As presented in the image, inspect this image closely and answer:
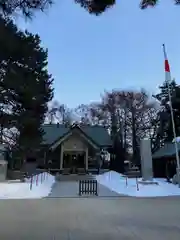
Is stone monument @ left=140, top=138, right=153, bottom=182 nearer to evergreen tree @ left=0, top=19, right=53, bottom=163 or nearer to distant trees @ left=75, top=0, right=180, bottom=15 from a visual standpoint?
evergreen tree @ left=0, top=19, right=53, bottom=163

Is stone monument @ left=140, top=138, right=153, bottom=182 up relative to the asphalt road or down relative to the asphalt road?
up

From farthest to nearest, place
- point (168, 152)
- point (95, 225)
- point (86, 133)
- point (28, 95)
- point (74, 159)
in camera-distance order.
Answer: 1. point (86, 133)
2. point (74, 159)
3. point (168, 152)
4. point (28, 95)
5. point (95, 225)

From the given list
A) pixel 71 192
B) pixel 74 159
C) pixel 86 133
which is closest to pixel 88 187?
pixel 71 192

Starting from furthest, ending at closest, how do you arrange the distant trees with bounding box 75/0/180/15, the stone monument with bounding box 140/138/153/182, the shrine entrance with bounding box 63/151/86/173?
the shrine entrance with bounding box 63/151/86/173 → the stone monument with bounding box 140/138/153/182 → the distant trees with bounding box 75/0/180/15

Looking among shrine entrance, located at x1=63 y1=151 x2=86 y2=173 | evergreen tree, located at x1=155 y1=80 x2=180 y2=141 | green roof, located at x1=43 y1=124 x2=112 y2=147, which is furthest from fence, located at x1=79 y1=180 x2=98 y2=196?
evergreen tree, located at x1=155 y1=80 x2=180 y2=141

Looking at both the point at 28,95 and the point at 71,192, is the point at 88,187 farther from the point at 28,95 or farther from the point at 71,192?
the point at 28,95

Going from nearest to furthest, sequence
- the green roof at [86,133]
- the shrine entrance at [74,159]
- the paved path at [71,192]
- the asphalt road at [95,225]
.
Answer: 1. the asphalt road at [95,225]
2. the paved path at [71,192]
3. the shrine entrance at [74,159]
4. the green roof at [86,133]

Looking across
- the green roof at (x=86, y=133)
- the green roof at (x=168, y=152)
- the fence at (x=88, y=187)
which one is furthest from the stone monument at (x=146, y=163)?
the green roof at (x=86, y=133)

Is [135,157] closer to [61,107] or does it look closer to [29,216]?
[61,107]

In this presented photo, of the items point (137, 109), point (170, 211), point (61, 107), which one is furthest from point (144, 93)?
point (170, 211)

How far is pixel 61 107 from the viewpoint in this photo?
5219 cm

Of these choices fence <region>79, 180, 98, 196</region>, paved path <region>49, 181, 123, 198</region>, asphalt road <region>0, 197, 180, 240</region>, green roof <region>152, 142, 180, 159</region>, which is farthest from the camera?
green roof <region>152, 142, 180, 159</region>

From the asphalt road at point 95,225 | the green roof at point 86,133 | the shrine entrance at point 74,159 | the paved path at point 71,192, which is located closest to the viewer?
the asphalt road at point 95,225

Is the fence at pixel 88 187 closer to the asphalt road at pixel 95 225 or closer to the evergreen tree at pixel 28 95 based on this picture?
the evergreen tree at pixel 28 95
